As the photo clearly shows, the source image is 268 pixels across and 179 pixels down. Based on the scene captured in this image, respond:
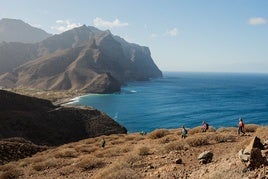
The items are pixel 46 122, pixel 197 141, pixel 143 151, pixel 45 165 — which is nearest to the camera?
pixel 197 141

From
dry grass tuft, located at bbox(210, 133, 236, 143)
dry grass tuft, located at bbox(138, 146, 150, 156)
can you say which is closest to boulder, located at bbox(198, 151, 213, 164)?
dry grass tuft, located at bbox(138, 146, 150, 156)

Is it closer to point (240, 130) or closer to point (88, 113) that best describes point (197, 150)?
point (240, 130)

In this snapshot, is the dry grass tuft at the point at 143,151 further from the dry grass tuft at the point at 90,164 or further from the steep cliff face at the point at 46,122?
the steep cliff face at the point at 46,122

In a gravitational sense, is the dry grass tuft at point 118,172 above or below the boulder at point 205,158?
below

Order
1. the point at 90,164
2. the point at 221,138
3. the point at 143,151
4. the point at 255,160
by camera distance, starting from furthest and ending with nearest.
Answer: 1. the point at 221,138
2. the point at 143,151
3. the point at 90,164
4. the point at 255,160

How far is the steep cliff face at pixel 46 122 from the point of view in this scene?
7231 centimetres

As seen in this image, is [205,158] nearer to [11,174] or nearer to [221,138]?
[221,138]

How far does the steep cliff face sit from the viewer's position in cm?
7231

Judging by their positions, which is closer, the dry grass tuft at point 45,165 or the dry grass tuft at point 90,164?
the dry grass tuft at point 90,164

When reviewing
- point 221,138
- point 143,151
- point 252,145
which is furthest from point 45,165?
point 252,145

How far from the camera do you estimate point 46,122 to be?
81125 millimetres

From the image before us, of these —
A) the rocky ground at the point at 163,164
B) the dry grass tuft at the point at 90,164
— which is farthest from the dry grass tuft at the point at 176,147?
the dry grass tuft at the point at 90,164

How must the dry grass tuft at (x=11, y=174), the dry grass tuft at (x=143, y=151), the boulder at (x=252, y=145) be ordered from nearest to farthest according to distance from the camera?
the boulder at (x=252, y=145) → the dry grass tuft at (x=143, y=151) → the dry grass tuft at (x=11, y=174)

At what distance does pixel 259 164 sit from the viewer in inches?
436
